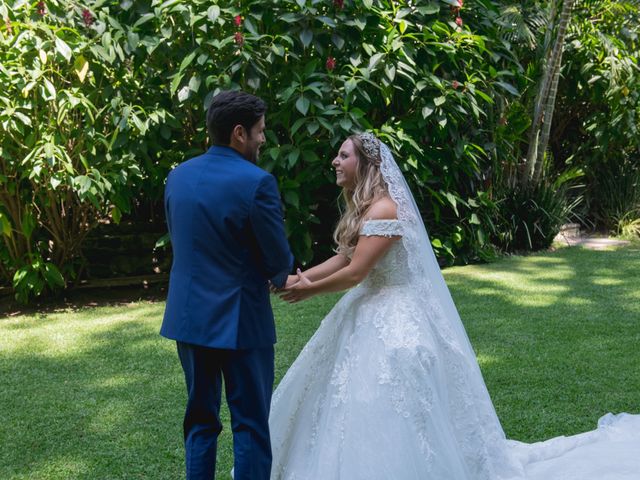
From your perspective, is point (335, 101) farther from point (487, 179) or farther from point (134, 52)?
point (487, 179)

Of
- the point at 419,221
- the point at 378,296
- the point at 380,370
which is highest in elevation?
the point at 419,221

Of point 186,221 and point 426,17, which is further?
point 426,17

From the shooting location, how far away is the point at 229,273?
2773mm

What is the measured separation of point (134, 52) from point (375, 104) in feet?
6.97

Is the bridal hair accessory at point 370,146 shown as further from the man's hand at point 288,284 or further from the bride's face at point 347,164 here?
the man's hand at point 288,284

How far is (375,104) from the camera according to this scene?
7277 mm

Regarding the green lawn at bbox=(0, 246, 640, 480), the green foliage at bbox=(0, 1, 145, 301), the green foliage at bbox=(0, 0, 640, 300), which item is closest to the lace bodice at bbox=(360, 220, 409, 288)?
the green lawn at bbox=(0, 246, 640, 480)

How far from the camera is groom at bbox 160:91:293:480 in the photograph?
2.73m

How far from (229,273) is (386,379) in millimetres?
789

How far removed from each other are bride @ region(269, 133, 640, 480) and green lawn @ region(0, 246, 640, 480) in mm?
491

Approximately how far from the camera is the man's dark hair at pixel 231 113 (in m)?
2.75

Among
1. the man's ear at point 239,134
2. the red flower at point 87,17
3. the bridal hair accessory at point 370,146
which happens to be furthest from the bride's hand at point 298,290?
the red flower at point 87,17

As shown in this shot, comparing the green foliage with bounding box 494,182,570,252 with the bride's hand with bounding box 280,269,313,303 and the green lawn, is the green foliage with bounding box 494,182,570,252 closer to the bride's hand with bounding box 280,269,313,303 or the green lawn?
the green lawn

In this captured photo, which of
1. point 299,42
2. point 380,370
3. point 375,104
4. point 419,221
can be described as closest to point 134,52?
point 299,42
